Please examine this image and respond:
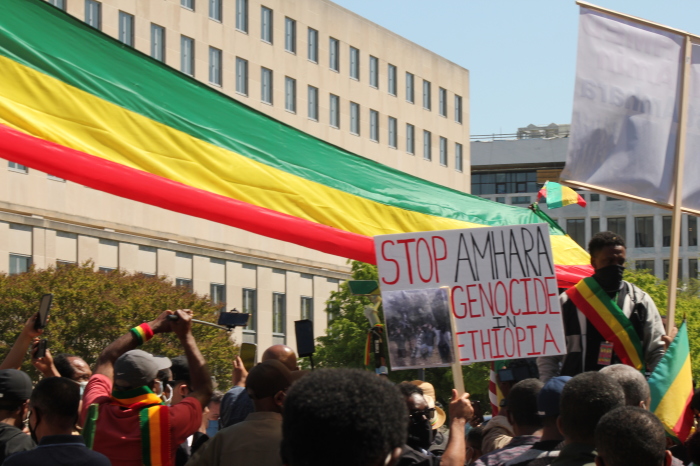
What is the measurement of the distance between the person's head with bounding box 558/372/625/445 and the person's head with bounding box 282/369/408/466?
178 centimetres

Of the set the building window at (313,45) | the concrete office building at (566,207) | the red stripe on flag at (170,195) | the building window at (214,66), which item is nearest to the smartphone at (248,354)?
the red stripe on flag at (170,195)

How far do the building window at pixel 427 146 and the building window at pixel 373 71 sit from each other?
5.28 meters

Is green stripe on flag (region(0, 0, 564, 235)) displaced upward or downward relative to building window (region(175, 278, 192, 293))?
upward

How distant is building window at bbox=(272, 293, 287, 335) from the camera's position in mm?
55344

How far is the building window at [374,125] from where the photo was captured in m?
61.3

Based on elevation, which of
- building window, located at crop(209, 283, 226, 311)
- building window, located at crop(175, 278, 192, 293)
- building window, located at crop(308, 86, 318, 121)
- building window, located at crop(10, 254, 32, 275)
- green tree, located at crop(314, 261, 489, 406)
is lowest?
green tree, located at crop(314, 261, 489, 406)

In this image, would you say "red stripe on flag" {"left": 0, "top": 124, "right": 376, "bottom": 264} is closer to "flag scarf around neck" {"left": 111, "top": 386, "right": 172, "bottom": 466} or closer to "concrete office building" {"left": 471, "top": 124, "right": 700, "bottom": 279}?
"flag scarf around neck" {"left": 111, "top": 386, "right": 172, "bottom": 466}

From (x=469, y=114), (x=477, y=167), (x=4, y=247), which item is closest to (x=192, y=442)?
(x=4, y=247)

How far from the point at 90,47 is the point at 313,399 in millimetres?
5178

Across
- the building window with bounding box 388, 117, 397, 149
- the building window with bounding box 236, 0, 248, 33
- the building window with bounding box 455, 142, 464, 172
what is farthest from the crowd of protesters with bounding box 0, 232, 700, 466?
the building window with bounding box 455, 142, 464, 172

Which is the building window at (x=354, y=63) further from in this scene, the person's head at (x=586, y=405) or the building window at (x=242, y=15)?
the person's head at (x=586, y=405)

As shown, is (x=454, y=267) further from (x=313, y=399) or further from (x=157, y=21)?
(x=157, y=21)

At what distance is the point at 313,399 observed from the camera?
259 centimetres

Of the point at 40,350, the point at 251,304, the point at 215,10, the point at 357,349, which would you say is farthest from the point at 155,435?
the point at 215,10
